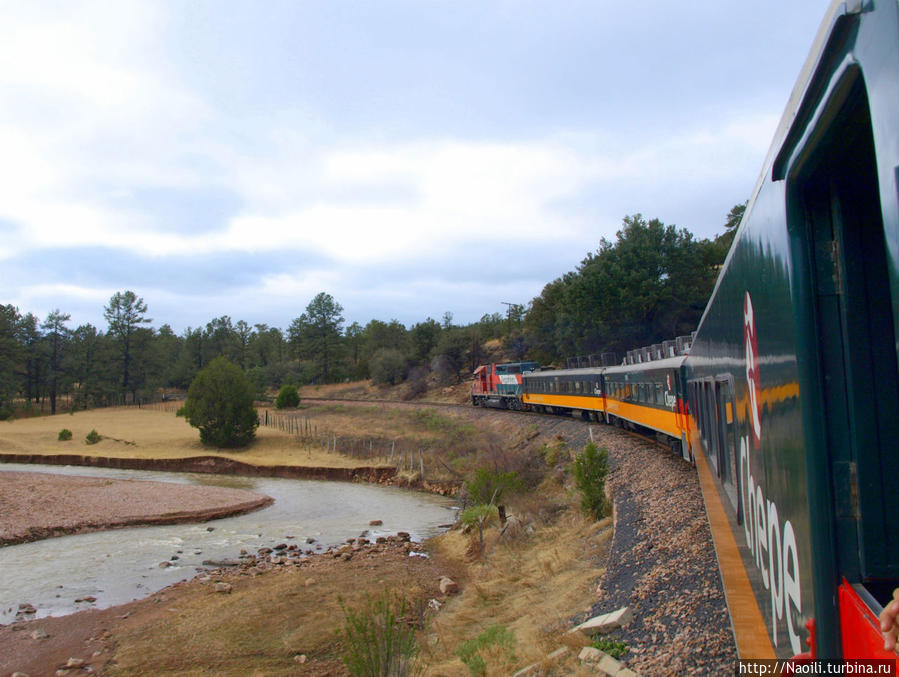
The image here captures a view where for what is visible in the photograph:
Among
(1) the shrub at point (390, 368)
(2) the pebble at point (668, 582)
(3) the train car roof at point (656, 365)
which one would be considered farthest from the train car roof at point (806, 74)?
(1) the shrub at point (390, 368)

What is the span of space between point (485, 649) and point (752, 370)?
714 centimetres

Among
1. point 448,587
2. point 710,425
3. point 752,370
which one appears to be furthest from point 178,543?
point 752,370

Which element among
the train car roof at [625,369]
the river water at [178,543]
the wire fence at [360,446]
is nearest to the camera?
the train car roof at [625,369]

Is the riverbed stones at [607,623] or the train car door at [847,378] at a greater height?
the train car door at [847,378]

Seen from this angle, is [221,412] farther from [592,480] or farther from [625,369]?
[592,480]

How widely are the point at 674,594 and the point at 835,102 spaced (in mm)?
7463

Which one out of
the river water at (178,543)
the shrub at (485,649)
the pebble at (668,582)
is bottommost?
the river water at (178,543)

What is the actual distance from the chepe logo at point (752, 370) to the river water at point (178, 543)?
17853mm

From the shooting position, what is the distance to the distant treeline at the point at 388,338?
147 feet

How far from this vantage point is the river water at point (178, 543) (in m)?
18.3

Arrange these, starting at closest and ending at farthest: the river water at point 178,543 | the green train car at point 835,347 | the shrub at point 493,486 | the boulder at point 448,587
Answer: the green train car at point 835,347
the boulder at point 448,587
the river water at point 178,543
the shrub at point 493,486

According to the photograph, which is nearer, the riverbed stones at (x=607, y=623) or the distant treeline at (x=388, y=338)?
the riverbed stones at (x=607, y=623)

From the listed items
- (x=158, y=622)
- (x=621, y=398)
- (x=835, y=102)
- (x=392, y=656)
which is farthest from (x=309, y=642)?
(x=621, y=398)

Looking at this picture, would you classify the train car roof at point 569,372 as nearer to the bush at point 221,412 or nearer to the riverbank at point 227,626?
the riverbank at point 227,626
